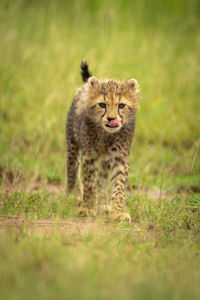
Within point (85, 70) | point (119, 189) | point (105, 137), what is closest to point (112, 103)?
point (105, 137)

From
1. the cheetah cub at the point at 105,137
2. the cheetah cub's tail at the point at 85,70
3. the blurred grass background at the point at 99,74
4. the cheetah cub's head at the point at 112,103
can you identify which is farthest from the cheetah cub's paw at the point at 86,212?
the cheetah cub's tail at the point at 85,70

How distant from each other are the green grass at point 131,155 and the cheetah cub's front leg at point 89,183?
0.73 ft

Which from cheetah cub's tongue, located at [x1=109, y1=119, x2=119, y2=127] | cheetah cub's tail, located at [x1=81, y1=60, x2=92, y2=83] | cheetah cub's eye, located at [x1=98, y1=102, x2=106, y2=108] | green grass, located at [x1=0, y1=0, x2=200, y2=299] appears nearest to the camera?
green grass, located at [x1=0, y1=0, x2=200, y2=299]

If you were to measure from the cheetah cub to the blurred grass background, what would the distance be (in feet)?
1.78

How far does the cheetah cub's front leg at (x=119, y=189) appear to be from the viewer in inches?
150

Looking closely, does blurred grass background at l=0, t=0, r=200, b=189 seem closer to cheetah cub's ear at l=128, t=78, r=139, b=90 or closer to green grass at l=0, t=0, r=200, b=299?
green grass at l=0, t=0, r=200, b=299

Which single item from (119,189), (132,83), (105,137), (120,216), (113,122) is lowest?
(120,216)

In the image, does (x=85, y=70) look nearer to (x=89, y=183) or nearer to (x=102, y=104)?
(x=102, y=104)

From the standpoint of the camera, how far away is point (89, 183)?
4.20 m

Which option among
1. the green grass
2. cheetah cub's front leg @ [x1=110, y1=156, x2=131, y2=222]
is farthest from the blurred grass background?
cheetah cub's front leg @ [x1=110, y1=156, x2=131, y2=222]

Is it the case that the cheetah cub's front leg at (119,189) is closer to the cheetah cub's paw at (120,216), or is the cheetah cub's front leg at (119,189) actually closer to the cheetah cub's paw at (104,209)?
the cheetah cub's paw at (120,216)

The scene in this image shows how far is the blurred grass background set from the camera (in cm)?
595

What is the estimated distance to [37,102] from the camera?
7.62 m

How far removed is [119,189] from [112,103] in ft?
2.33
